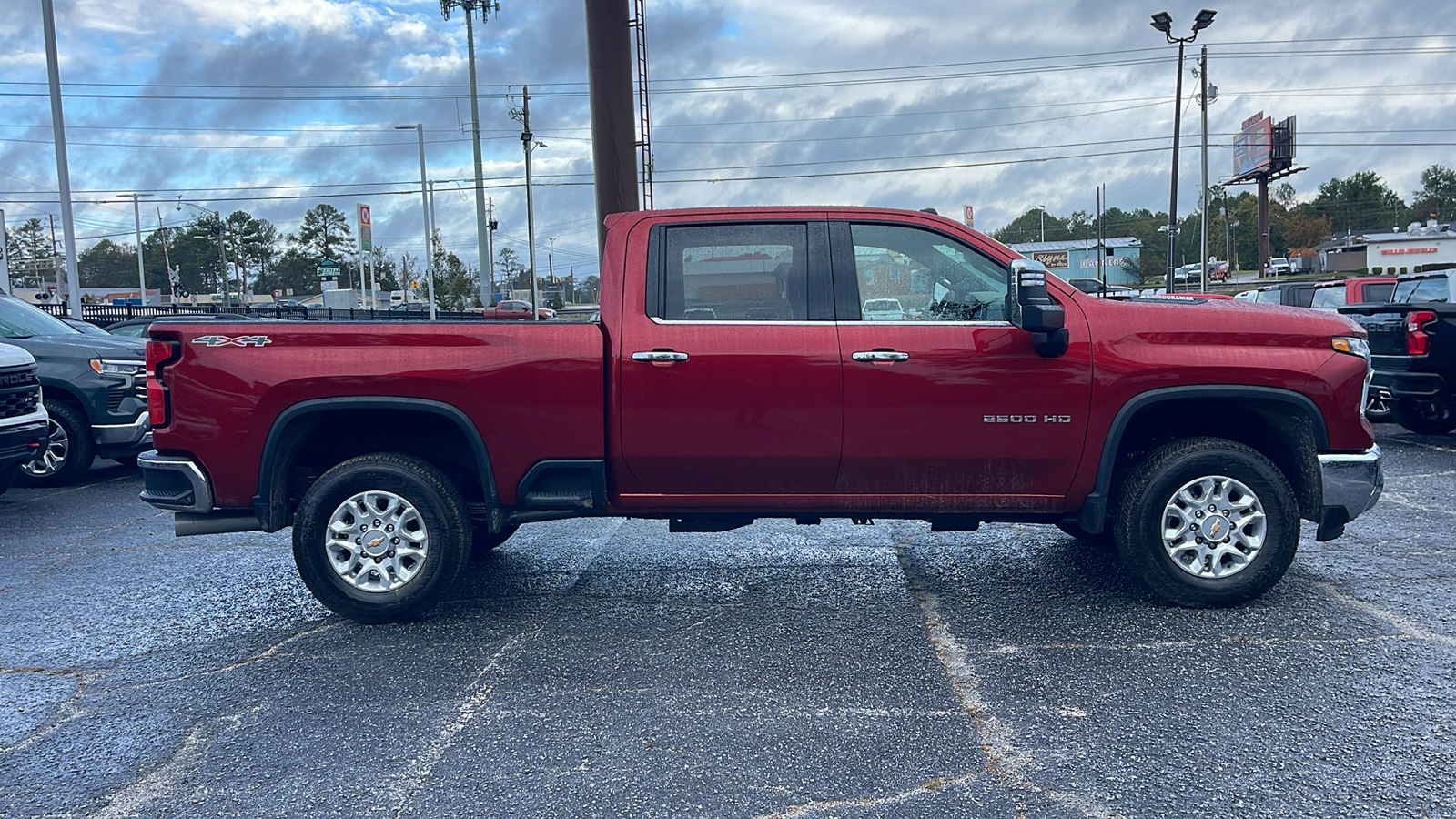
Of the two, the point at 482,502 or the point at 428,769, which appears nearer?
the point at 428,769

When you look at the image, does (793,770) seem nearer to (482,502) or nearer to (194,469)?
(482,502)

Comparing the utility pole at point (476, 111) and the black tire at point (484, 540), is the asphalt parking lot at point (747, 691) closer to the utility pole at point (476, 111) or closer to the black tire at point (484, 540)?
the black tire at point (484, 540)

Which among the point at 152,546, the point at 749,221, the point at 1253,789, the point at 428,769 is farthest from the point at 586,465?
the point at 152,546

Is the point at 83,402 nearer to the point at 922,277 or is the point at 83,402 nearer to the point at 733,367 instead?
the point at 733,367

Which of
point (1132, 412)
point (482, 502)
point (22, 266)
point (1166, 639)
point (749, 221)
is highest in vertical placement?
point (22, 266)

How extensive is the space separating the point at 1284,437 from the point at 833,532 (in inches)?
116

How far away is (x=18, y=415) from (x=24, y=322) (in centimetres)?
282

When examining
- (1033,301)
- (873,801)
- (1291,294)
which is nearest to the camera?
(873,801)

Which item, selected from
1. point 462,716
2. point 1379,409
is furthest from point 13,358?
point 1379,409

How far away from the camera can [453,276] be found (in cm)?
6244

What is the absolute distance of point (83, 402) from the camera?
31.0ft

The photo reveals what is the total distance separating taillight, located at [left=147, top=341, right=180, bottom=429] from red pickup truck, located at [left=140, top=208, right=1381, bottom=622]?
0.01 m

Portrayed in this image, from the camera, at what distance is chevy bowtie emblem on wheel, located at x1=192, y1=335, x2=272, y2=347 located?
15.4ft

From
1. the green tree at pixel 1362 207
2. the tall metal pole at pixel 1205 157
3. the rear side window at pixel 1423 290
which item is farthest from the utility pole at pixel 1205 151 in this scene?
the green tree at pixel 1362 207
